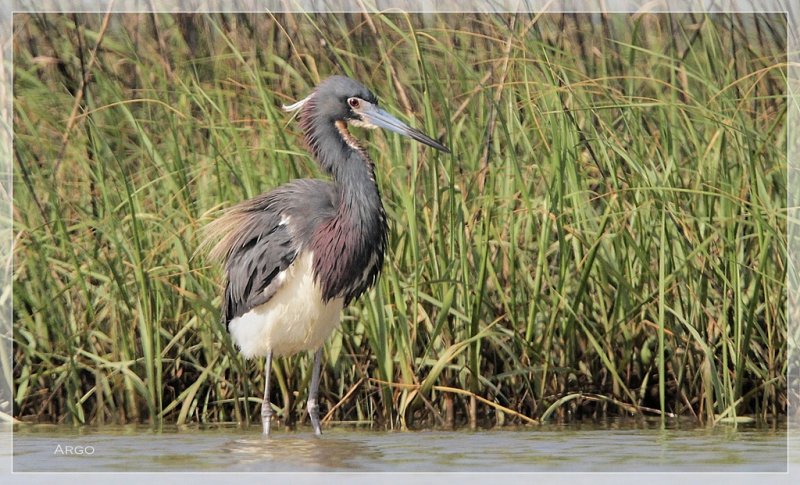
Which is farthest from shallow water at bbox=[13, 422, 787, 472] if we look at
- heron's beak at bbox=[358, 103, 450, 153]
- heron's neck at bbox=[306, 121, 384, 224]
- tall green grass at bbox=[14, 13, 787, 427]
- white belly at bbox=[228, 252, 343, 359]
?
heron's beak at bbox=[358, 103, 450, 153]

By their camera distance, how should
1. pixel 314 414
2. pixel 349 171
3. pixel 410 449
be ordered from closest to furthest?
pixel 410 449, pixel 314 414, pixel 349 171

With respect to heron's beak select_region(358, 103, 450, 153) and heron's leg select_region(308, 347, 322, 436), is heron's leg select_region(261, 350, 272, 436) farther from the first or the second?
heron's beak select_region(358, 103, 450, 153)

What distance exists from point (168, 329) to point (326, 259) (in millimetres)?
870

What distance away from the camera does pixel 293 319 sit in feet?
20.1

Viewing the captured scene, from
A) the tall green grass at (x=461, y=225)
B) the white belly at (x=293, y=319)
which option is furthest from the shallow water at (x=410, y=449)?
the white belly at (x=293, y=319)

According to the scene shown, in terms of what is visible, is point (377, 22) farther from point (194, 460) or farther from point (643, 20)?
point (194, 460)

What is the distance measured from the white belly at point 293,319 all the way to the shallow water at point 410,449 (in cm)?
40

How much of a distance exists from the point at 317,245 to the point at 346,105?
66cm

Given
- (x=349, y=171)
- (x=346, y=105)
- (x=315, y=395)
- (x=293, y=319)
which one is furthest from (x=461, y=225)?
(x=315, y=395)

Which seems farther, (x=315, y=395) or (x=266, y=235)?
(x=266, y=235)

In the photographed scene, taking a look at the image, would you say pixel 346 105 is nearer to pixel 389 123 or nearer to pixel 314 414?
pixel 389 123

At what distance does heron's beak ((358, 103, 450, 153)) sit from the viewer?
5.98 meters

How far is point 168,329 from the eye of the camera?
21.0 feet

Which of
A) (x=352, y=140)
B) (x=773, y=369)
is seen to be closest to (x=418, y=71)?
(x=352, y=140)
